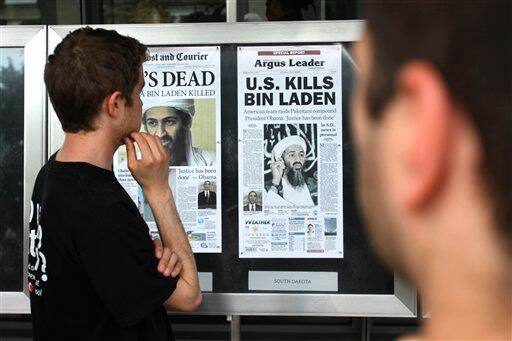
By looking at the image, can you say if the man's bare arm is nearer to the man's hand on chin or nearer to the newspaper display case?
the man's hand on chin

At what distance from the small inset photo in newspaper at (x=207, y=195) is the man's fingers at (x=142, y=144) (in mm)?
591

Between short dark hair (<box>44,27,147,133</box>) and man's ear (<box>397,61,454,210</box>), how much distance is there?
4.88 feet

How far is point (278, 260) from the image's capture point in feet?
8.85

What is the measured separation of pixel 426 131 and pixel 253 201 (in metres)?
2.18

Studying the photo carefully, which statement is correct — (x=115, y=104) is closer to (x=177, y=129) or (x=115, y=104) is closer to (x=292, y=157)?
(x=177, y=129)

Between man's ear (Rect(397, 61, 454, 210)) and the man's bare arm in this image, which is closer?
man's ear (Rect(397, 61, 454, 210))

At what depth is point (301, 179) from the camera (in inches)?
106

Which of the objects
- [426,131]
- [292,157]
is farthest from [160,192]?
[426,131]

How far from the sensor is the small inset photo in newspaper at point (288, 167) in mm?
2697

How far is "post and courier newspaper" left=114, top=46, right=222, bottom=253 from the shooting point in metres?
2.72

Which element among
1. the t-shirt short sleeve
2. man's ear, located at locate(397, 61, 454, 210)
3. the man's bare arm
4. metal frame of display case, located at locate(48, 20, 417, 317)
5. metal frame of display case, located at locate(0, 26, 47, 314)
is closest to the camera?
man's ear, located at locate(397, 61, 454, 210)

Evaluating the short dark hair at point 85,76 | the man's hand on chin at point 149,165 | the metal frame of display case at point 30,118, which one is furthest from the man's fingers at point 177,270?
the metal frame of display case at point 30,118

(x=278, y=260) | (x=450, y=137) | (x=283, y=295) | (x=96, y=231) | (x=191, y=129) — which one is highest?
(x=191, y=129)

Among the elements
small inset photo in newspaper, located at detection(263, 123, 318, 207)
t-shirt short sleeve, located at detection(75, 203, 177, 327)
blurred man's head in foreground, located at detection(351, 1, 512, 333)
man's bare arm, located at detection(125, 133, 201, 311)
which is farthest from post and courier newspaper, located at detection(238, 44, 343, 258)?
blurred man's head in foreground, located at detection(351, 1, 512, 333)
